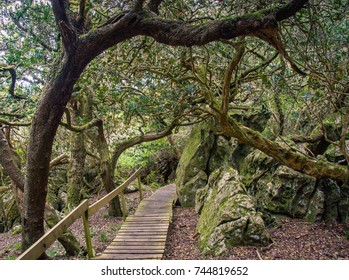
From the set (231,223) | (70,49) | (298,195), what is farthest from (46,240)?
(298,195)

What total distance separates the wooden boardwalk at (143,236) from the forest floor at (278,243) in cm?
29

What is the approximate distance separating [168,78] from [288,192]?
4.40 meters

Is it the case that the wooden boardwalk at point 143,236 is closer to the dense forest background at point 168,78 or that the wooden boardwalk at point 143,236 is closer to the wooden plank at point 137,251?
the wooden plank at point 137,251

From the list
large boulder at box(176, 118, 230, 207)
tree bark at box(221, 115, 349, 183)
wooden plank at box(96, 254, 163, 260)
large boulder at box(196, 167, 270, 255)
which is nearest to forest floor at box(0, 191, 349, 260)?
large boulder at box(196, 167, 270, 255)

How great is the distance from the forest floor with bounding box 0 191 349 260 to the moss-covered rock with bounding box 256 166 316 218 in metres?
0.32

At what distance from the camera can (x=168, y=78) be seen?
25.2 feet

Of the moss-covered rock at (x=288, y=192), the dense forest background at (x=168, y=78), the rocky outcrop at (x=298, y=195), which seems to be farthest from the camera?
the moss-covered rock at (x=288, y=192)

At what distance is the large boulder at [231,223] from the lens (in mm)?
5062

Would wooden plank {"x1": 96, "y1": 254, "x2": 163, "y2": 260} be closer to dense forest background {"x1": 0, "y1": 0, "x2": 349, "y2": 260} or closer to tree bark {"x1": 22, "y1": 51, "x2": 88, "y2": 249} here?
dense forest background {"x1": 0, "y1": 0, "x2": 349, "y2": 260}

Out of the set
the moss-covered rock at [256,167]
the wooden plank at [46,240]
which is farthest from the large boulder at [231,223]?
the wooden plank at [46,240]

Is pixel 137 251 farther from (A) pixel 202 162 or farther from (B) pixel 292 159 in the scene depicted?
(A) pixel 202 162

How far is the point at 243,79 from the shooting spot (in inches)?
306
